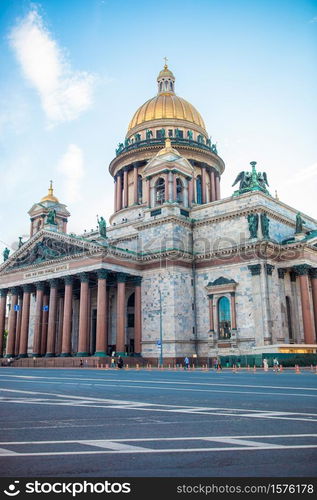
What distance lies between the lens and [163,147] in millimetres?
69375

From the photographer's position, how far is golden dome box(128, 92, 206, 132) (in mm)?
73525

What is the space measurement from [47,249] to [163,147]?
74.6 ft

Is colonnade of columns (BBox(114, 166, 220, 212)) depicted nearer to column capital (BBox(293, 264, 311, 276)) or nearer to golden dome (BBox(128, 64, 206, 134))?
golden dome (BBox(128, 64, 206, 134))

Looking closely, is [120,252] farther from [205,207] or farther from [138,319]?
[205,207]

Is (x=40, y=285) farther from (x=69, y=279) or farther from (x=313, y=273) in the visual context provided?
(x=313, y=273)

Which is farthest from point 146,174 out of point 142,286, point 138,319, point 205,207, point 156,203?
point 138,319

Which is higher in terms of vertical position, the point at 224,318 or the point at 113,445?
the point at 224,318

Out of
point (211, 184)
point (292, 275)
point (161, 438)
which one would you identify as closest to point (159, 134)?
point (211, 184)

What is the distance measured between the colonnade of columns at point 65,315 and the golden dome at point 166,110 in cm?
2911

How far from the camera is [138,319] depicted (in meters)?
53.2

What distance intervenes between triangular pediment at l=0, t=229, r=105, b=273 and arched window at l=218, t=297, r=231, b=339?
44.8 ft

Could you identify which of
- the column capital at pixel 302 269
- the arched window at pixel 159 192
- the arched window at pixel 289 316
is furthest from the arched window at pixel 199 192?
the column capital at pixel 302 269

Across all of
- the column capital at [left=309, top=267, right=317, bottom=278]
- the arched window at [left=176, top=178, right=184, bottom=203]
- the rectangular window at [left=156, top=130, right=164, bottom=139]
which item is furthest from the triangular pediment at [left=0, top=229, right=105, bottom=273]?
the rectangular window at [left=156, top=130, right=164, bottom=139]

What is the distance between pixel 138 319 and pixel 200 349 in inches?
291
